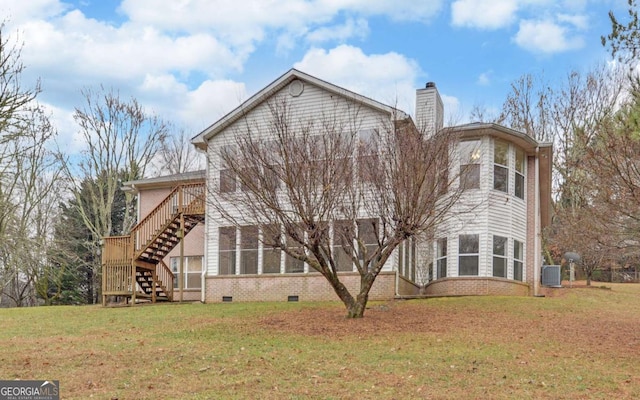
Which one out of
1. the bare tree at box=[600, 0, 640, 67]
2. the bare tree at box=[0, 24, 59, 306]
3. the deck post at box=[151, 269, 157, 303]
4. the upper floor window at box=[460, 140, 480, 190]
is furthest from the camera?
the deck post at box=[151, 269, 157, 303]

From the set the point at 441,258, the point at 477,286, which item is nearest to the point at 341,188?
the point at 477,286

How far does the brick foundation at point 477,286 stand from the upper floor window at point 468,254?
0.28m

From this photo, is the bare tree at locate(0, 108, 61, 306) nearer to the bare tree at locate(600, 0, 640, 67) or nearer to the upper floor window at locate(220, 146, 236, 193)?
the upper floor window at locate(220, 146, 236, 193)

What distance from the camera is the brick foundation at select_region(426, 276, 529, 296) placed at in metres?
19.1

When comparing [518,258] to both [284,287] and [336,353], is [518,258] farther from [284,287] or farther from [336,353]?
[336,353]

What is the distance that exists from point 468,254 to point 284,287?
616 cm

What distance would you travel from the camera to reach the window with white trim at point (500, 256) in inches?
769

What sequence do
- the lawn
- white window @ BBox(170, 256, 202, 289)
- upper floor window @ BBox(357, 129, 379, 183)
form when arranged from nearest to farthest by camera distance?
the lawn, upper floor window @ BBox(357, 129, 379, 183), white window @ BBox(170, 256, 202, 289)

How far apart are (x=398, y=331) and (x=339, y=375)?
13.1ft

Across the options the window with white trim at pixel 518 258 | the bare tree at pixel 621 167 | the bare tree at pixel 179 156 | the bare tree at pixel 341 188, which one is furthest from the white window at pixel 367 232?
the bare tree at pixel 179 156

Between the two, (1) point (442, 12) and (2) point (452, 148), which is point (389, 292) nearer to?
(2) point (452, 148)

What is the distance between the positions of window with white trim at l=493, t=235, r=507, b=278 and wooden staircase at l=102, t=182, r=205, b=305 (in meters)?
9.85

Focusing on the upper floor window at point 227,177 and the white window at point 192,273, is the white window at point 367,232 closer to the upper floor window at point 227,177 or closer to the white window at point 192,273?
the upper floor window at point 227,177

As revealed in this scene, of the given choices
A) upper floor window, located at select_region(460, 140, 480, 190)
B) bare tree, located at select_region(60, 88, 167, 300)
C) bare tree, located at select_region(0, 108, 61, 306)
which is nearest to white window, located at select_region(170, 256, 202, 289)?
bare tree, located at select_region(0, 108, 61, 306)
